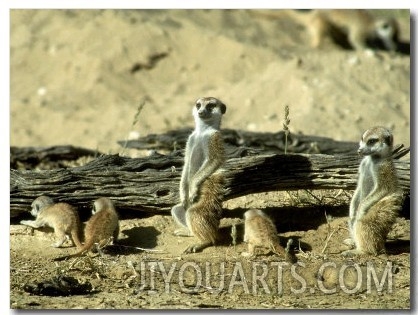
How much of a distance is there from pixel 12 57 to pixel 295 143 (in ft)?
13.6

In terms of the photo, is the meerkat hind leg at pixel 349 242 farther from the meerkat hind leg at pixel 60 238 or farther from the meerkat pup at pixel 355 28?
the meerkat pup at pixel 355 28

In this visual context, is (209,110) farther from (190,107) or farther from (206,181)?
(190,107)

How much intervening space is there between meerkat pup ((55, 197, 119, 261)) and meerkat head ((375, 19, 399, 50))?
7563mm

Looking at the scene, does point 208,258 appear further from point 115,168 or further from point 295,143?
point 295,143

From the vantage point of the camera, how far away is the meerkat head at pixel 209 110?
20.7ft

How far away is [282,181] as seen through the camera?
666 cm

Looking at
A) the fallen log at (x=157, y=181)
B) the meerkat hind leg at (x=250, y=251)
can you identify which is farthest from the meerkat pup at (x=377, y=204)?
the meerkat hind leg at (x=250, y=251)

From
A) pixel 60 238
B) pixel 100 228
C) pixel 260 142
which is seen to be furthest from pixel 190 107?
pixel 100 228

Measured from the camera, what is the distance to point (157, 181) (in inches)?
263

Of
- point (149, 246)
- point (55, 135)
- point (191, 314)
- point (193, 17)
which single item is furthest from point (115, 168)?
point (193, 17)

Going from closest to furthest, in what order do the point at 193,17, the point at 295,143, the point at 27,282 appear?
the point at 27,282 < the point at 295,143 < the point at 193,17

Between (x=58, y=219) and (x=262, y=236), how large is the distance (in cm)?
138

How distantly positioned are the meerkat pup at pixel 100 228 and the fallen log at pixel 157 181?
268 millimetres

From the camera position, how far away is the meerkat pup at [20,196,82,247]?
21.0 feet
